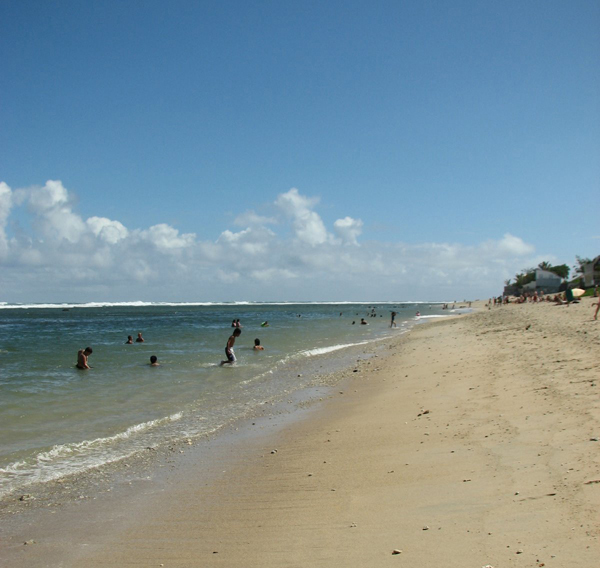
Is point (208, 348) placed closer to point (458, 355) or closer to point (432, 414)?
point (458, 355)

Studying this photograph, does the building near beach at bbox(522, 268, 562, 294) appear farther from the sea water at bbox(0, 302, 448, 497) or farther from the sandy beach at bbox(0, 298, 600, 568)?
the sandy beach at bbox(0, 298, 600, 568)

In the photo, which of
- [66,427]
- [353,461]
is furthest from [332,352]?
[353,461]

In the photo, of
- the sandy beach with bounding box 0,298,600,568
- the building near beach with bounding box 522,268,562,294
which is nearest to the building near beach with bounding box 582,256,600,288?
the building near beach with bounding box 522,268,562,294

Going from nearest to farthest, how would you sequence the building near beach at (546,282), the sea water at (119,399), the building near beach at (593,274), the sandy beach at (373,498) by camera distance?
the sandy beach at (373,498) < the sea water at (119,399) < the building near beach at (593,274) < the building near beach at (546,282)

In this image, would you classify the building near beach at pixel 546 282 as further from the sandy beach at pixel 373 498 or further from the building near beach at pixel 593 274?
the sandy beach at pixel 373 498

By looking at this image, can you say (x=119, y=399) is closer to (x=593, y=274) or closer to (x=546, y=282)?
(x=593, y=274)

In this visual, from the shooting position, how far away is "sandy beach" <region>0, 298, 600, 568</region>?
12.9 ft

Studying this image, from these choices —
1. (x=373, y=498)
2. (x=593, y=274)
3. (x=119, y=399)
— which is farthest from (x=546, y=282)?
(x=373, y=498)

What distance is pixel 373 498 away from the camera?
520 cm

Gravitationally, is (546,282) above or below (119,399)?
above

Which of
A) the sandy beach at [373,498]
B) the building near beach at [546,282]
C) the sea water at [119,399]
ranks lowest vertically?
the sea water at [119,399]

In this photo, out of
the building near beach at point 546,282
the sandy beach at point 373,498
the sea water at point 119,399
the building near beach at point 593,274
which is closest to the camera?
the sandy beach at point 373,498

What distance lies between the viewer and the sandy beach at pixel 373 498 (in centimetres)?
394

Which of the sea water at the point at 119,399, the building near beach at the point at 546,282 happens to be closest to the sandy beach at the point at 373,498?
the sea water at the point at 119,399
